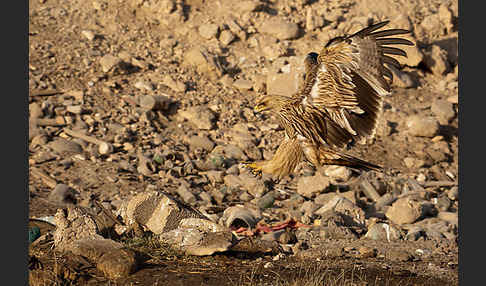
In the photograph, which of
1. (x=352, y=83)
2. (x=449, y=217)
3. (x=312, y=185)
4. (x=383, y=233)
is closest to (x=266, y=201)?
(x=312, y=185)

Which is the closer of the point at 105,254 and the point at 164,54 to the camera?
the point at 105,254

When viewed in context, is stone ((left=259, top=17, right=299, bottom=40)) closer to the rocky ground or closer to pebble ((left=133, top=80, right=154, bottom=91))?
the rocky ground

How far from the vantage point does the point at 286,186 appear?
10180 millimetres

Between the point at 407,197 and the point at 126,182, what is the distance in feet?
13.9

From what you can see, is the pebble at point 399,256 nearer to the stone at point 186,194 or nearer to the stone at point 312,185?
the stone at point 312,185

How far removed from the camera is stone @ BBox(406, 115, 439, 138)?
37.7 feet

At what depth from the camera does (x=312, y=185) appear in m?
9.78

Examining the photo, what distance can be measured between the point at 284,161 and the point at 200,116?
5.25m

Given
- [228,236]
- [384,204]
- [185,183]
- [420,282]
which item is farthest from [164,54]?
[420,282]

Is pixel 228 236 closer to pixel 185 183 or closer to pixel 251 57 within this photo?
pixel 185 183

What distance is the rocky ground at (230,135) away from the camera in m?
7.34

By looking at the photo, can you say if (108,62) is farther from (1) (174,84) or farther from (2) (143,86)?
(1) (174,84)

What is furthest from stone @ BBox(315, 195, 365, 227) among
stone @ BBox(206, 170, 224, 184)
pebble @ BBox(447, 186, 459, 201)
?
pebble @ BBox(447, 186, 459, 201)

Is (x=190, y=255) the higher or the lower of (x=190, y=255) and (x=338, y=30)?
the lower
